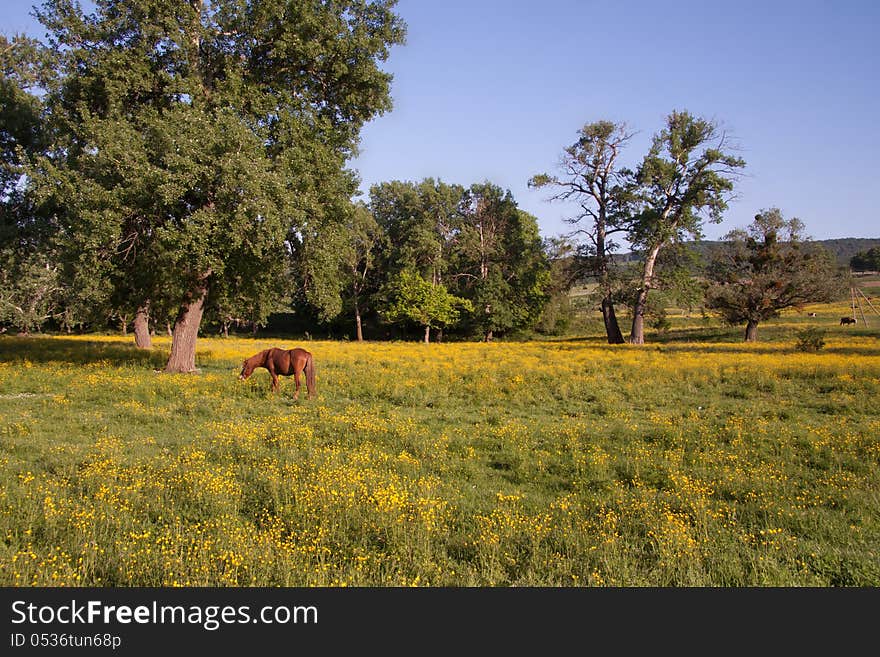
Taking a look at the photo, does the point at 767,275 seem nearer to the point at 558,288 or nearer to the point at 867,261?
the point at 558,288

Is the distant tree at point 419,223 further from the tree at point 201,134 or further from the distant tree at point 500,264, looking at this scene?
the tree at point 201,134

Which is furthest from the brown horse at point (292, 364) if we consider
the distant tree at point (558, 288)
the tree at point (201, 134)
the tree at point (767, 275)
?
the tree at point (767, 275)

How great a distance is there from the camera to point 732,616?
4.24 meters

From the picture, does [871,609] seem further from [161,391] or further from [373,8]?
[373,8]

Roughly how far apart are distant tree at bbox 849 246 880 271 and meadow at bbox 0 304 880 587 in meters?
147

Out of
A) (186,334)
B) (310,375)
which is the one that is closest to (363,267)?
(186,334)

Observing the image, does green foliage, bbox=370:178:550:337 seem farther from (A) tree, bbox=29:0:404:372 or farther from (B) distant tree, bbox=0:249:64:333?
(A) tree, bbox=29:0:404:372

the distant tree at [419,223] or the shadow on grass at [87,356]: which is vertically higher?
the distant tree at [419,223]

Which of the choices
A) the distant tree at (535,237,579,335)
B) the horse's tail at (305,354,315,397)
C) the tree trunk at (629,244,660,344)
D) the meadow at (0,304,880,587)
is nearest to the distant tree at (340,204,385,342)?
the distant tree at (535,237,579,335)

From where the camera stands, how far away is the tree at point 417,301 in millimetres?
53438

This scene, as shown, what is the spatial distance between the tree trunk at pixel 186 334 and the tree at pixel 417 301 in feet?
108

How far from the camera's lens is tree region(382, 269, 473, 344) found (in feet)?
175

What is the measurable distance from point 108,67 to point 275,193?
798cm

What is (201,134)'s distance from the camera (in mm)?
16000
